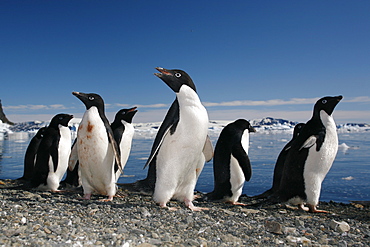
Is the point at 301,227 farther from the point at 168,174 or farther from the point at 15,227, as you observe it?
the point at 15,227

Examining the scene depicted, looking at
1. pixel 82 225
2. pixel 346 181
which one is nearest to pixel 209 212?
pixel 82 225

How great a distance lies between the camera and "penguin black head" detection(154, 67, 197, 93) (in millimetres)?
4277

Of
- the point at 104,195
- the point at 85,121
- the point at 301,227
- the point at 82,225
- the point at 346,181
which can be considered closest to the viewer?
the point at 82,225

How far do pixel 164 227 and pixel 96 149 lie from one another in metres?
1.98

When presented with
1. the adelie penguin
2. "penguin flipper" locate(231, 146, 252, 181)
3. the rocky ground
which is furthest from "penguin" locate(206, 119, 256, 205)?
the adelie penguin

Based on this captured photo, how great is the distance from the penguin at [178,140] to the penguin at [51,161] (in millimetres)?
2388

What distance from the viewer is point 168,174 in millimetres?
4211

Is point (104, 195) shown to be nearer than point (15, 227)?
No

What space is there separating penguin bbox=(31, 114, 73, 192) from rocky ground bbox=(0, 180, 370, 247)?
142cm

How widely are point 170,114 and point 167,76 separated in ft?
1.60

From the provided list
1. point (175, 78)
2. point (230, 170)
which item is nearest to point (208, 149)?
point (230, 170)

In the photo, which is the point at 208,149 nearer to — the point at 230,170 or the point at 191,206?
the point at 230,170

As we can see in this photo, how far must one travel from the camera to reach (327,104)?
5.16 m

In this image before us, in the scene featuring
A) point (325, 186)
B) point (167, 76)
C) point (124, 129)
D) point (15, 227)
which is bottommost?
point (325, 186)
